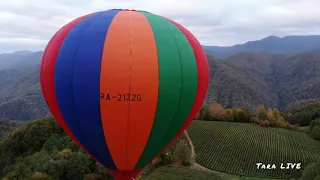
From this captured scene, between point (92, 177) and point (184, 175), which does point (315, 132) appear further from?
point (92, 177)

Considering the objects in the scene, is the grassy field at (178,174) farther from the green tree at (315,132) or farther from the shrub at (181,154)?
the green tree at (315,132)

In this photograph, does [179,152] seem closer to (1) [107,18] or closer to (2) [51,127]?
(2) [51,127]

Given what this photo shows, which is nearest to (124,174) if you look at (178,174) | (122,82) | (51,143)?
(122,82)

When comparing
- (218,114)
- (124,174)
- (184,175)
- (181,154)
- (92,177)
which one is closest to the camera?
(124,174)

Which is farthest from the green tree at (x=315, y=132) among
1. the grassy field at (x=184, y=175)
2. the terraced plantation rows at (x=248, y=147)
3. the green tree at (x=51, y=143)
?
the green tree at (x=51, y=143)

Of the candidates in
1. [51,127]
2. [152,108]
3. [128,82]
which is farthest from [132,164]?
[51,127]

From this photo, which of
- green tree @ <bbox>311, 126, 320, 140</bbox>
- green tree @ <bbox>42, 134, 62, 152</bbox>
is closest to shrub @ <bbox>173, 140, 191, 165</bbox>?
green tree @ <bbox>42, 134, 62, 152</bbox>
